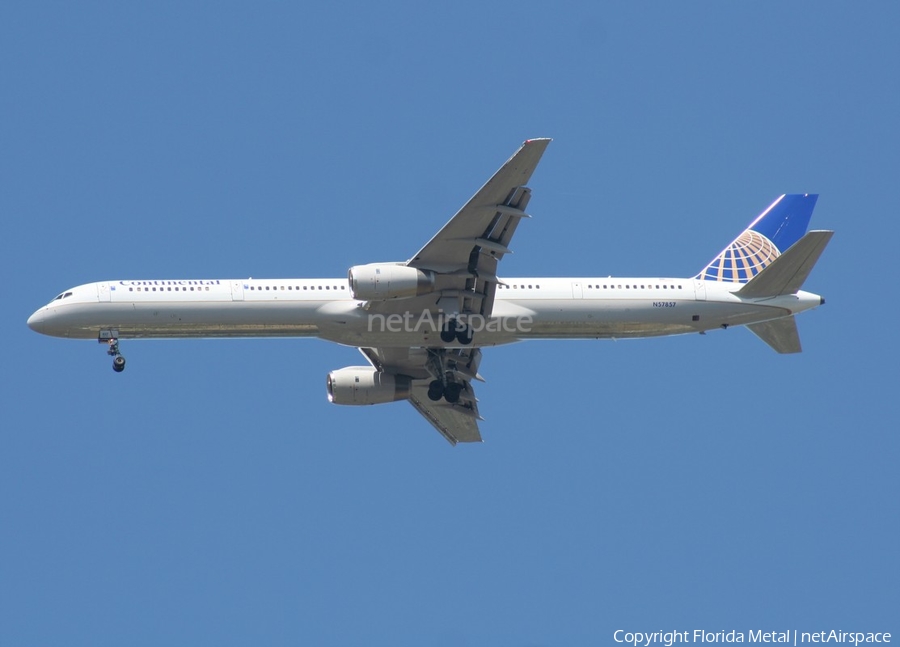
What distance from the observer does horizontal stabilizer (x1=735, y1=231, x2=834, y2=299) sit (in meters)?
56.7

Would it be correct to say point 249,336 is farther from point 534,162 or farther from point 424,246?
point 534,162

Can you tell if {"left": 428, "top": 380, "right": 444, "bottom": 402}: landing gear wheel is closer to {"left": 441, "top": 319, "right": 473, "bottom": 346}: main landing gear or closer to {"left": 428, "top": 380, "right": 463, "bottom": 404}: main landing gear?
{"left": 428, "top": 380, "right": 463, "bottom": 404}: main landing gear

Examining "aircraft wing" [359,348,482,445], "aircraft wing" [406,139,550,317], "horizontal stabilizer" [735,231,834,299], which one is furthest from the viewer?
"aircraft wing" [359,348,482,445]

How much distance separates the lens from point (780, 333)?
200 feet

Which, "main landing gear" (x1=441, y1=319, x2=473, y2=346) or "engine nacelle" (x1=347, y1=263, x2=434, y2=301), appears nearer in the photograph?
"engine nacelle" (x1=347, y1=263, x2=434, y2=301)

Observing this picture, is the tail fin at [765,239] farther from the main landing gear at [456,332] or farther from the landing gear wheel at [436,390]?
the landing gear wheel at [436,390]

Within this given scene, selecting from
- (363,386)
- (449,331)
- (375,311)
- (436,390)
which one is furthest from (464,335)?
(363,386)

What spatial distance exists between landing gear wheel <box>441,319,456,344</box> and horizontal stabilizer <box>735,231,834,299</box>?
1192cm

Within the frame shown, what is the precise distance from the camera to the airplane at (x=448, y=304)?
56.3 m

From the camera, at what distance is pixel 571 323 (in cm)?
5859

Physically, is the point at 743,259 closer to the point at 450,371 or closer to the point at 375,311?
the point at 450,371

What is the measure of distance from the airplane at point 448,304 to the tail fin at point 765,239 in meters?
2.28

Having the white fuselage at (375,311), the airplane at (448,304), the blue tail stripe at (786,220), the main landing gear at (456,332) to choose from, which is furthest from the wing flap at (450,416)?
the blue tail stripe at (786,220)

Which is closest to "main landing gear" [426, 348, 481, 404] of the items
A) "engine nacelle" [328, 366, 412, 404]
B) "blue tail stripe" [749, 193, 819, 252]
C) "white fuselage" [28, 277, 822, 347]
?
"engine nacelle" [328, 366, 412, 404]
